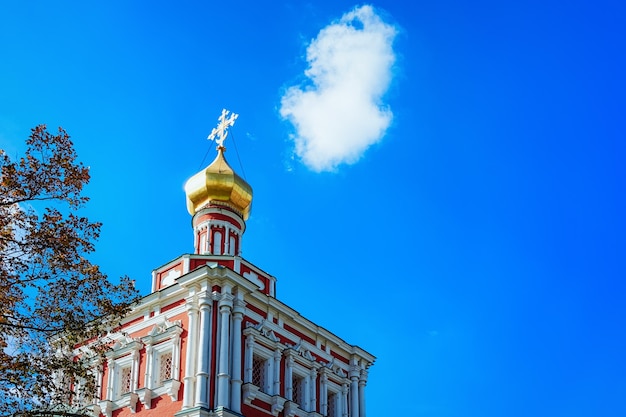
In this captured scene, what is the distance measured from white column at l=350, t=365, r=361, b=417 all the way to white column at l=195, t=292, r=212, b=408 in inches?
214

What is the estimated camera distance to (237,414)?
16.1 m

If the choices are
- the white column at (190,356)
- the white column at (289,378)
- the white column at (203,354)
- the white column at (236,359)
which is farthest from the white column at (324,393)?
the white column at (190,356)

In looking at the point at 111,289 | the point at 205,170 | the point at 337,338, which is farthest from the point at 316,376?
the point at 111,289

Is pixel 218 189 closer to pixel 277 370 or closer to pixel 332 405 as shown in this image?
pixel 277 370

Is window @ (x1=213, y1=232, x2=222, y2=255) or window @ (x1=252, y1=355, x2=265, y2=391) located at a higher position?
window @ (x1=213, y1=232, x2=222, y2=255)

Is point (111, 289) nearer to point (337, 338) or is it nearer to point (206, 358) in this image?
point (206, 358)

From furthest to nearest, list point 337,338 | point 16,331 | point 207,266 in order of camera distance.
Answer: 1. point 337,338
2. point 207,266
3. point 16,331

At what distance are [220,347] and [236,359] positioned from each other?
0.45m

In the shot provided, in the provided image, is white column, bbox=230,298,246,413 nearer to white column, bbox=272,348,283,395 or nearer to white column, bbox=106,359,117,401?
white column, bbox=272,348,283,395

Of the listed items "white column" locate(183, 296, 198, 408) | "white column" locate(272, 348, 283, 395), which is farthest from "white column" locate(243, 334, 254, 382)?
"white column" locate(183, 296, 198, 408)

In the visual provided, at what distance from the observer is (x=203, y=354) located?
648 inches

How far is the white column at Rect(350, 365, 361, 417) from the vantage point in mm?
20438

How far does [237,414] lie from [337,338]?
4.99 meters

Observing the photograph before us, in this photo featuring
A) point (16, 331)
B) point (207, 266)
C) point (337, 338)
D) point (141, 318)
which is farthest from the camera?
point (337, 338)
